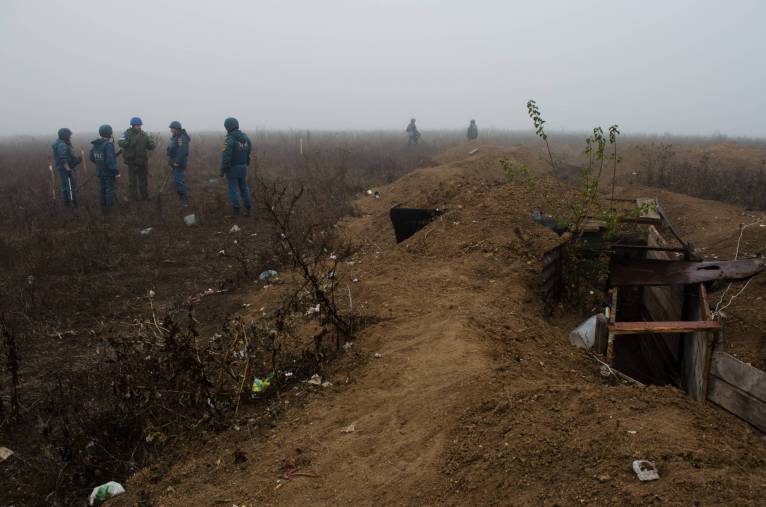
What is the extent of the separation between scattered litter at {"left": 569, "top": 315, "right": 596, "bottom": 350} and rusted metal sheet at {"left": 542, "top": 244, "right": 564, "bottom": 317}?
42cm

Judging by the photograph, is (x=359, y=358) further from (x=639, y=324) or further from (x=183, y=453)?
(x=639, y=324)

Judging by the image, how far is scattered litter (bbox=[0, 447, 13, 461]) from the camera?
Answer: 315 centimetres

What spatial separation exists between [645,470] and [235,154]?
8726mm

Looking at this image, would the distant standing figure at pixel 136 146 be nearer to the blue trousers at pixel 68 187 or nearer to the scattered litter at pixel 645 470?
the blue trousers at pixel 68 187

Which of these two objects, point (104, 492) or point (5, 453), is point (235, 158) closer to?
point (5, 453)

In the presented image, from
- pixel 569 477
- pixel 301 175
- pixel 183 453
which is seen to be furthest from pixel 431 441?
pixel 301 175

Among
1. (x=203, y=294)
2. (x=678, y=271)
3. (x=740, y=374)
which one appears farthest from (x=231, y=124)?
(x=740, y=374)

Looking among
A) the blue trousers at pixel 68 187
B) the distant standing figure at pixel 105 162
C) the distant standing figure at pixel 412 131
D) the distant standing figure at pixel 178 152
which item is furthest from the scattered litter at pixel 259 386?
the distant standing figure at pixel 412 131

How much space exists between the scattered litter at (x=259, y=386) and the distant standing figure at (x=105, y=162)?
790 centimetres

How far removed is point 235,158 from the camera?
9.41m

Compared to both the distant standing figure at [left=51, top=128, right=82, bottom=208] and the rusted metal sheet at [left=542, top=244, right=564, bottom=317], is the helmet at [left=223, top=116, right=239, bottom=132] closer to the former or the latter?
the distant standing figure at [left=51, top=128, right=82, bottom=208]

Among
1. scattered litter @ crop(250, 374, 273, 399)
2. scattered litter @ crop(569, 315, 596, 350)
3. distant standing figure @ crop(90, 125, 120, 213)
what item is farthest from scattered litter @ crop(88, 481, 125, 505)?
distant standing figure @ crop(90, 125, 120, 213)

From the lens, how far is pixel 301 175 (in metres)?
14.1

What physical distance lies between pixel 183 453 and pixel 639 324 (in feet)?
10.5
